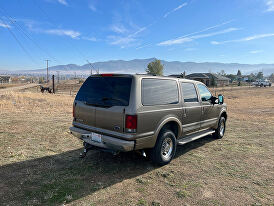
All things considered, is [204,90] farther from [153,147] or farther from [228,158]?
[153,147]

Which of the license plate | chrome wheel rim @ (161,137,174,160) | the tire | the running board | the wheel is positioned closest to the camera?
the license plate

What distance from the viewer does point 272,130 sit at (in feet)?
26.0

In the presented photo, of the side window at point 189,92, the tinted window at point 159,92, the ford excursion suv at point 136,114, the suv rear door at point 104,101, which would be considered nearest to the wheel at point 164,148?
the ford excursion suv at point 136,114

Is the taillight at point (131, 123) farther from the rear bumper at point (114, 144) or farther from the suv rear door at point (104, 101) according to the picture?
the rear bumper at point (114, 144)

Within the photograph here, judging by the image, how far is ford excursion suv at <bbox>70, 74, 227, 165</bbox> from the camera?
3.60 metres

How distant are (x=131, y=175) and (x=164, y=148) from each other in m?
0.97

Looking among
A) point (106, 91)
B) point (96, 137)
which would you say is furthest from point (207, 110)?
point (96, 137)

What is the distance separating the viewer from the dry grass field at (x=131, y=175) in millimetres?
3178

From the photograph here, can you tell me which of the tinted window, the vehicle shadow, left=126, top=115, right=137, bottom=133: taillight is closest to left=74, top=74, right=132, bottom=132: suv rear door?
left=126, top=115, right=137, bottom=133: taillight

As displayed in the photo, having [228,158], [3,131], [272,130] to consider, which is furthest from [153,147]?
[272,130]

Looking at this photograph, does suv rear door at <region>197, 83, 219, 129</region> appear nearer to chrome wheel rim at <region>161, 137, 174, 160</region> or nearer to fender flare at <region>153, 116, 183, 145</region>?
fender flare at <region>153, 116, 183, 145</region>

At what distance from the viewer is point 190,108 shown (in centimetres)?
495

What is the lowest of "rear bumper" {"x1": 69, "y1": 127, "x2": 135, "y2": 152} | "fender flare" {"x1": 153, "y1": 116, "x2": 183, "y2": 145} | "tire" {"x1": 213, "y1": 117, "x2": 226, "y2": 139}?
"tire" {"x1": 213, "y1": 117, "x2": 226, "y2": 139}

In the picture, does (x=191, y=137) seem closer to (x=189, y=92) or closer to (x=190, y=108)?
(x=190, y=108)
